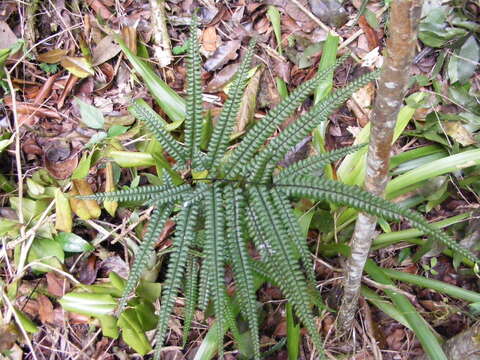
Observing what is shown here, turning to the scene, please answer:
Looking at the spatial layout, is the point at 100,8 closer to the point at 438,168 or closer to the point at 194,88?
the point at 194,88

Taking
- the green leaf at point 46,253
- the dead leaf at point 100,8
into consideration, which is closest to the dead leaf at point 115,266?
the green leaf at point 46,253

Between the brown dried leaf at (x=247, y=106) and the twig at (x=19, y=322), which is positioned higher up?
the brown dried leaf at (x=247, y=106)

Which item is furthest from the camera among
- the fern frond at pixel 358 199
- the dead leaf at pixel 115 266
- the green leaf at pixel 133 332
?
the dead leaf at pixel 115 266

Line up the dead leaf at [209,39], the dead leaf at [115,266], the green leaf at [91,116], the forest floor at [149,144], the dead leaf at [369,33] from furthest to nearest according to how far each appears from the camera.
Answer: the dead leaf at [209,39]
the dead leaf at [369,33]
the green leaf at [91,116]
the dead leaf at [115,266]
the forest floor at [149,144]

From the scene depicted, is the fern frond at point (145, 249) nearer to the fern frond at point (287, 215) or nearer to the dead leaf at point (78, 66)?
the fern frond at point (287, 215)

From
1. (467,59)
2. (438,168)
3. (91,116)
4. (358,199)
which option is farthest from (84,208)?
(467,59)

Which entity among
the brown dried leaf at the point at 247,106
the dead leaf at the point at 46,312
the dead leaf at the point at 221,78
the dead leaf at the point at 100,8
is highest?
the dead leaf at the point at 100,8

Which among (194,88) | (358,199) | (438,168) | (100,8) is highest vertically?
(100,8)
